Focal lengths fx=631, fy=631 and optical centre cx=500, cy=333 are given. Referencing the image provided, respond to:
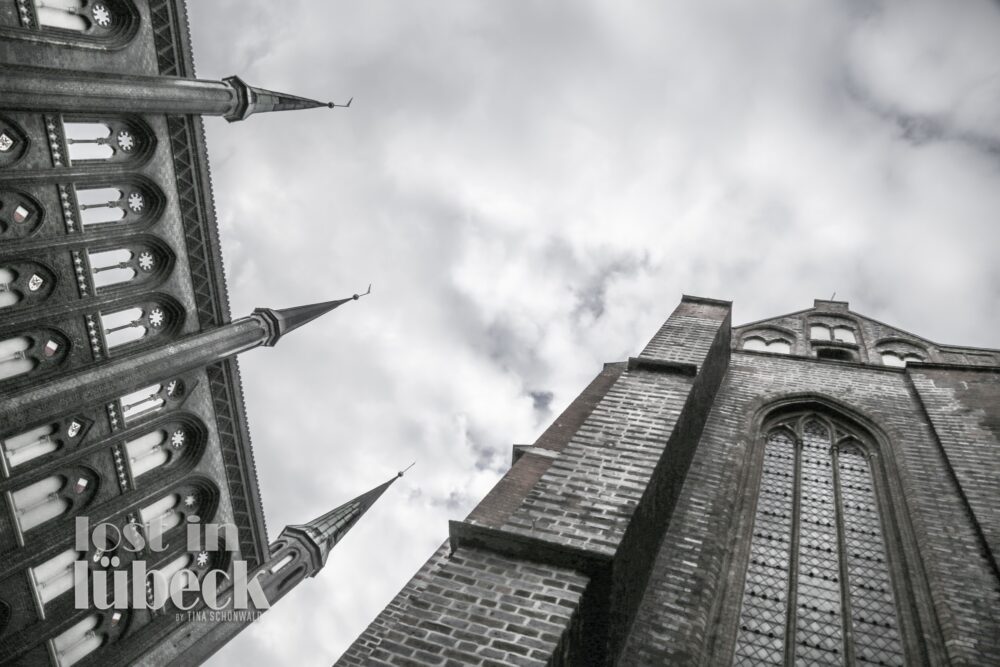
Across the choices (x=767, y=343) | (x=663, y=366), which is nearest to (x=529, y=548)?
(x=663, y=366)

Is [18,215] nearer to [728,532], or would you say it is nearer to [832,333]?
[728,532]

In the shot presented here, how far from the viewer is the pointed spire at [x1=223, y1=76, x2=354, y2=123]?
17.2 metres

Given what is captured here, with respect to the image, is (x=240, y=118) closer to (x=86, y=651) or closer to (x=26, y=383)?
(x=26, y=383)

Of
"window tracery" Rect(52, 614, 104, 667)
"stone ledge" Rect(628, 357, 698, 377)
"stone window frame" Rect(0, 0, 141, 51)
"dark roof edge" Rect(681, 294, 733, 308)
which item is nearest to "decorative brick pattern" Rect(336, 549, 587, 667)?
"stone ledge" Rect(628, 357, 698, 377)

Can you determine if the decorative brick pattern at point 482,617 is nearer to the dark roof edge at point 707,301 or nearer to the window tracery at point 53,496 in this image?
the dark roof edge at point 707,301

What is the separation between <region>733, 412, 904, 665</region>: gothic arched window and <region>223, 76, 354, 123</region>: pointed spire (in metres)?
14.8

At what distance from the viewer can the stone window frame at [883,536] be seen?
225 inches

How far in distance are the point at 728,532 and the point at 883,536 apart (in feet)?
5.82

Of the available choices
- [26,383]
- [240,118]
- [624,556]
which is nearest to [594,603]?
[624,556]

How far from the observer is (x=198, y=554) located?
1745cm

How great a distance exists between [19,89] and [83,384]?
231 inches

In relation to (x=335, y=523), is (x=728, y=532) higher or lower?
higher

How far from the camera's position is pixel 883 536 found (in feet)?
23.2

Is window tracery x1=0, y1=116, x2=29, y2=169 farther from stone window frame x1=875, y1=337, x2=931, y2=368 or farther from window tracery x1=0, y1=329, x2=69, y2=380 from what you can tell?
stone window frame x1=875, y1=337, x2=931, y2=368
